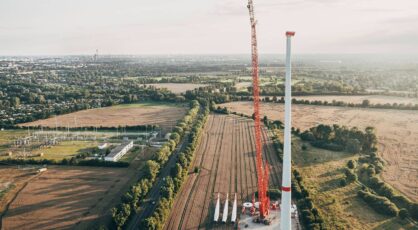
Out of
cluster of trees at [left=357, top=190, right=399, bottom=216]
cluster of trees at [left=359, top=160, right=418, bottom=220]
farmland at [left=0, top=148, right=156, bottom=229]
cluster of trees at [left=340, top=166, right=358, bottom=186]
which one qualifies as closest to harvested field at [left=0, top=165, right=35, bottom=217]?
farmland at [left=0, top=148, right=156, bottom=229]

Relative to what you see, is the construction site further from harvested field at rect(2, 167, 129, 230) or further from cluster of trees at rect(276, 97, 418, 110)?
cluster of trees at rect(276, 97, 418, 110)

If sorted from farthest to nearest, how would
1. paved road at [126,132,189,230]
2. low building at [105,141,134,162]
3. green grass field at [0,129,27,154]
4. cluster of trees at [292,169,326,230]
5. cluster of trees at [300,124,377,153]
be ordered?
green grass field at [0,129,27,154] → cluster of trees at [300,124,377,153] → low building at [105,141,134,162] → paved road at [126,132,189,230] → cluster of trees at [292,169,326,230]

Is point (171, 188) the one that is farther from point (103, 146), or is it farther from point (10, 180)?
point (103, 146)

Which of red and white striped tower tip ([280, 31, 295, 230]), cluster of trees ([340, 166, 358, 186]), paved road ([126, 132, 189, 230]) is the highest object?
red and white striped tower tip ([280, 31, 295, 230])

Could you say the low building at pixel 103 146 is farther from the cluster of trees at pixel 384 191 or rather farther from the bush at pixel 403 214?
the bush at pixel 403 214

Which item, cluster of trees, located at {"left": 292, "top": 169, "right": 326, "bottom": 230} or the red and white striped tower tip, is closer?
the red and white striped tower tip

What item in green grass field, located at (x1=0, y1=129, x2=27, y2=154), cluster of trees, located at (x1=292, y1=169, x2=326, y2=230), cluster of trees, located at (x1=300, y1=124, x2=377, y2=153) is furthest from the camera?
green grass field, located at (x1=0, y1=129, x2=27, y2=154)
